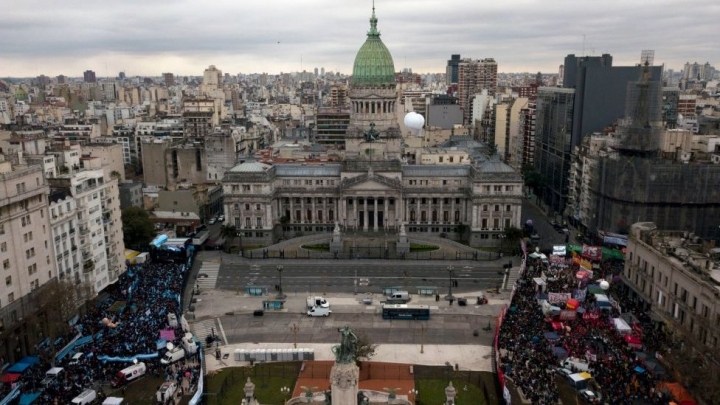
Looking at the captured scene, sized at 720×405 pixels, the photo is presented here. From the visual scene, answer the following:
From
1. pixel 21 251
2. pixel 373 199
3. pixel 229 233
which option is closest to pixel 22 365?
pixel 21 251

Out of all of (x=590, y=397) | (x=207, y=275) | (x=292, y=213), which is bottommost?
(x=207, y=275)

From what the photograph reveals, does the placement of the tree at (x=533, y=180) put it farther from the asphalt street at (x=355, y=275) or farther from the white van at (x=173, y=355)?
the white van at (x=173, y=355)

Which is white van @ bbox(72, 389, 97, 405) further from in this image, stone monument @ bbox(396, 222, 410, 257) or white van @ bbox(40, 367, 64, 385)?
stone monument @ bbox(396, 222, 410, 257)

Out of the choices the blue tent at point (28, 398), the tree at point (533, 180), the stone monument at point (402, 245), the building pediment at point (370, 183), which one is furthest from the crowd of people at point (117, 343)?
the tree at point (533, 180)

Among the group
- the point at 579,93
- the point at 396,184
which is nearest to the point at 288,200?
the point at 396,184

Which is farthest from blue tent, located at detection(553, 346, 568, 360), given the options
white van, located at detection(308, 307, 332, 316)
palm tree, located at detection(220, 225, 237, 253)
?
palm tree, located at detection(220, 225, 237, 253)

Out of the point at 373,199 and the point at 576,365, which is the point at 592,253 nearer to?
the point at 576,365
